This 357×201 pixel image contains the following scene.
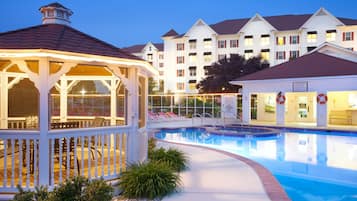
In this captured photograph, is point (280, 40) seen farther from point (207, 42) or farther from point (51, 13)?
point (51, 13)

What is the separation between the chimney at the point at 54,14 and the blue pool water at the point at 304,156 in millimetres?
Result: 6488

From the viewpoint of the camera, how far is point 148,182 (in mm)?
6457

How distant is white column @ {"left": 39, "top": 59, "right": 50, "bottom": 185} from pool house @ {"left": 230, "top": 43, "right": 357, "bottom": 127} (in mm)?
19694

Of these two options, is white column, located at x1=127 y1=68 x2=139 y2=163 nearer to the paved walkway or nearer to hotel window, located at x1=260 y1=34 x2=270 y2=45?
the paved walkway

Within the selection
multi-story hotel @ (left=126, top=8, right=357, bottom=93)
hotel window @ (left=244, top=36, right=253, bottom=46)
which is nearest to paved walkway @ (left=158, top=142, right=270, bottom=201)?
multi-story hotel @ (left=126, top=8, right=357, bottom=93)

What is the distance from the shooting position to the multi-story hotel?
48875 mm

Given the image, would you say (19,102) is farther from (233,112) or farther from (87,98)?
(233,112)

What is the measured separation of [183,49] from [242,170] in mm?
47950

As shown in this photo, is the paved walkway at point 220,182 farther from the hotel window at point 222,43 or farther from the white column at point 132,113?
the hotel window at point 222,43

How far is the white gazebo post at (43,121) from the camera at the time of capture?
20.1 ft

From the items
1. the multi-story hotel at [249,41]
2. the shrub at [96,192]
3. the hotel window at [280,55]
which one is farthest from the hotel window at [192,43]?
the shrub at [96,192]

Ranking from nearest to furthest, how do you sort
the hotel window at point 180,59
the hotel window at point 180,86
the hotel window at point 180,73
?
1. the hotel window at point 180,59
2. the hotel window at point 180,73
3. the hotel window at point 180,86

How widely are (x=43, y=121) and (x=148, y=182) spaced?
7.15ft

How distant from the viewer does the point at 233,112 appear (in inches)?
1080
